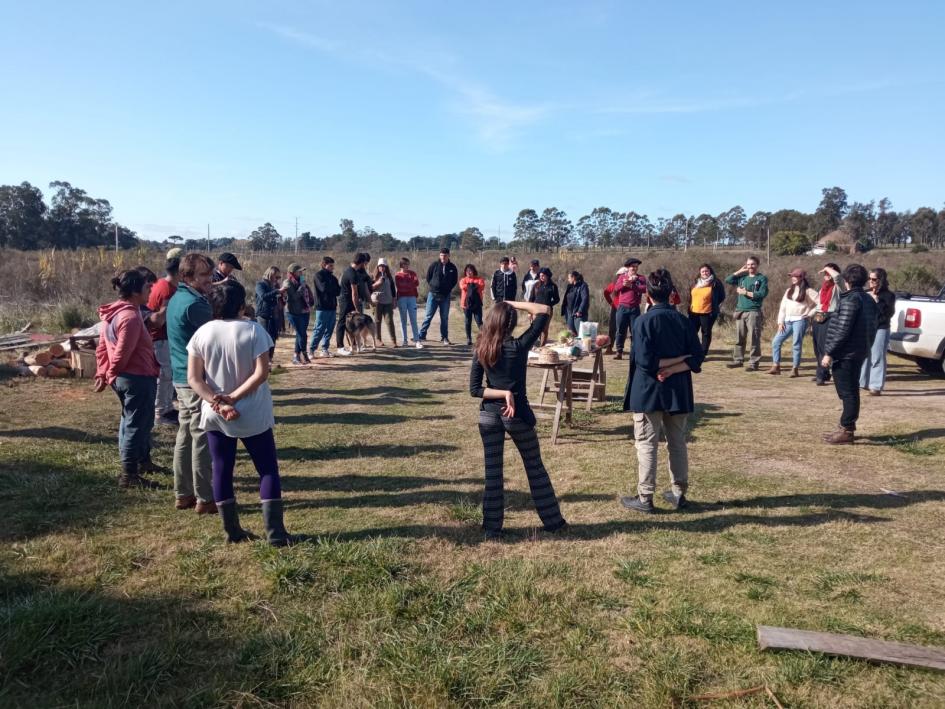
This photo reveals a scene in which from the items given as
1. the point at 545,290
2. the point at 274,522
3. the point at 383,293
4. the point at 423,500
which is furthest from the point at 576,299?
the point at 274,522

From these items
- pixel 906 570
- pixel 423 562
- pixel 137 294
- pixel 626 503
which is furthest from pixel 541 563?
pixel 137 294

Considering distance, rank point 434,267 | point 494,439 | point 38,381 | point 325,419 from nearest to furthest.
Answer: point 494,439
point 325,419
point 38,381
point 434,267

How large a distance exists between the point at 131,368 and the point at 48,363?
567 centimetres

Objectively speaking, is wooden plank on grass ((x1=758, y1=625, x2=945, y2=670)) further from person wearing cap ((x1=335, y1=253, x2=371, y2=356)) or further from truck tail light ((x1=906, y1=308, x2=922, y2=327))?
person wearing cap ((x1=335, y1=253, x2=371, y2=356))

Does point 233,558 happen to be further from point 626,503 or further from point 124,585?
point 626,503

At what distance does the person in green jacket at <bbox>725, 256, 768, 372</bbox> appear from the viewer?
11266mm

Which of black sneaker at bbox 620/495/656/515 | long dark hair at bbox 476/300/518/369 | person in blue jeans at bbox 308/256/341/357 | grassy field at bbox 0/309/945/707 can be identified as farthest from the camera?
person in blue jeans at bbox 308/256/341/357

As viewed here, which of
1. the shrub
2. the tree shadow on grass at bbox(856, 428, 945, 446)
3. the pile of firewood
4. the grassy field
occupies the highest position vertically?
the shrub

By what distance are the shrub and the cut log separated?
44965 millimetres

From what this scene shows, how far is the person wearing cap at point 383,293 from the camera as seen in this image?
13.2 metres

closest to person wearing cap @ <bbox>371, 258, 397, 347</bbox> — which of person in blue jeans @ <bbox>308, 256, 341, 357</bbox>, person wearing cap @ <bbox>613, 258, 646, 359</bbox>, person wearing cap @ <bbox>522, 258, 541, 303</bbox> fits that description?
person in blue jeans @ <bbox>308, 256, 341, 357</bbox>

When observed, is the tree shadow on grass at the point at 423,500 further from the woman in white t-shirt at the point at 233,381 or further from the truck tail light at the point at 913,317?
Answer: the truck tail light at the point at 913,317

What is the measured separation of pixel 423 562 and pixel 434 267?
1040cm

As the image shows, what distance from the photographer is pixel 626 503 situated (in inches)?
199
